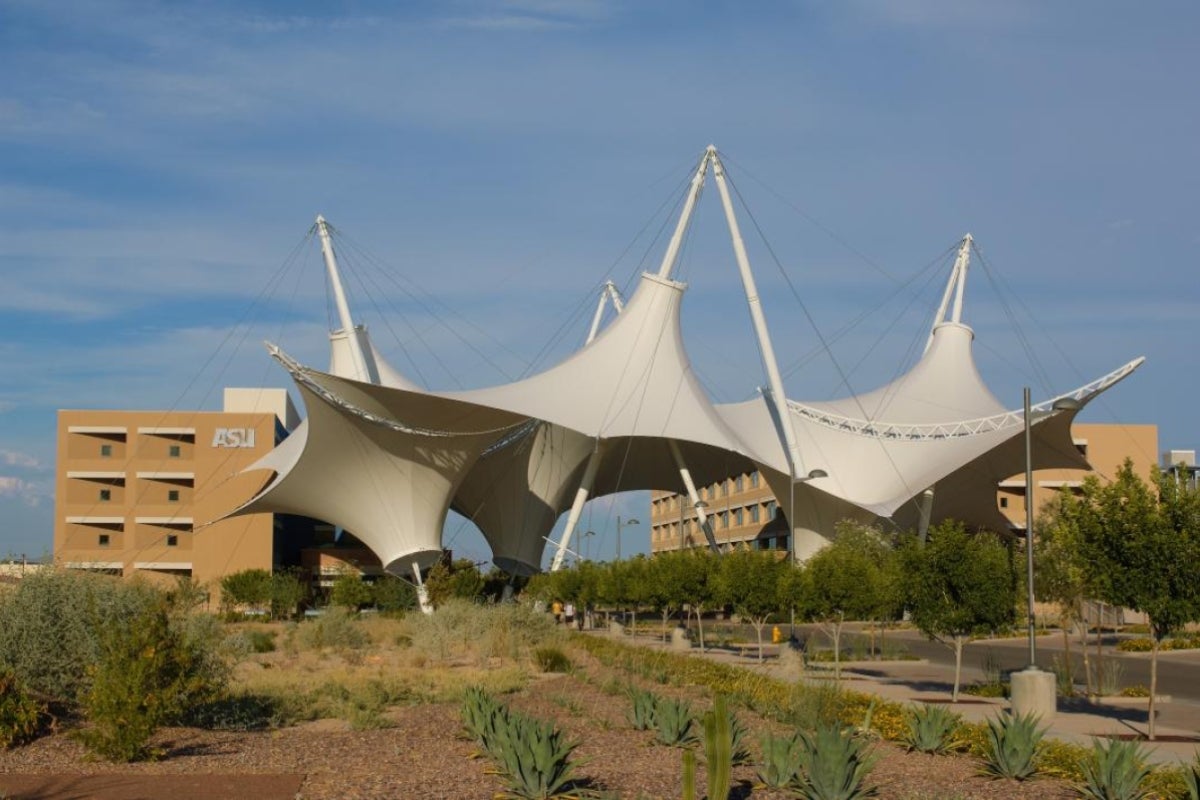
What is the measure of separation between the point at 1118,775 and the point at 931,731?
3634 mm

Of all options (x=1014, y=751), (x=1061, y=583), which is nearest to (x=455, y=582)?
(x=1061, y=583)

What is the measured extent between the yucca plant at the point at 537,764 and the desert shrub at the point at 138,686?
4.78 metres

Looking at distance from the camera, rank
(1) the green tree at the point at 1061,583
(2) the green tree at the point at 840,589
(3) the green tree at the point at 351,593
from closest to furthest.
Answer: (1) the green tree at the point at 1061,583, (2) the green tree at the point at 840,589, (3) the green tree at the point at 351,593

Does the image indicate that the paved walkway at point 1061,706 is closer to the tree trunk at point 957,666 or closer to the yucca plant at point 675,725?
the tree trunk at point 957,666

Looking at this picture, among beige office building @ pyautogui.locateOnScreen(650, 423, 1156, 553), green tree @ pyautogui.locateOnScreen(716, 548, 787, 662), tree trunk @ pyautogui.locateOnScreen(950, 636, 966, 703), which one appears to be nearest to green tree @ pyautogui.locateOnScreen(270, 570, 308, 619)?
beige office building @ pyautogui.locateOnScreen(650, 423, 1156, 553)

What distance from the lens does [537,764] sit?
11.7 metres

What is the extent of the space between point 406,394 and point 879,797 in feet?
117

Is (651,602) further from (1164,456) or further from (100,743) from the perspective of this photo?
(1164,456)

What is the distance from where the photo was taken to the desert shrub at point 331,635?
33.7m

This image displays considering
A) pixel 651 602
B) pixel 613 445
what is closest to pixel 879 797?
pixel 651 602

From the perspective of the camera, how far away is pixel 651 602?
4097 cm

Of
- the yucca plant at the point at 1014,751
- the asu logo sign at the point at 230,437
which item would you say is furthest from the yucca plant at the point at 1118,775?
the asu logo sign at the point at 230,437

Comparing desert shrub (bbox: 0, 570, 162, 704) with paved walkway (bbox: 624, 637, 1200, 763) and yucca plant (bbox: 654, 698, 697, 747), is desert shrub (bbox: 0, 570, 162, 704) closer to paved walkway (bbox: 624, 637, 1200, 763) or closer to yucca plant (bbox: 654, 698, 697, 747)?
yucca plant (bbox: 654, 698, 697, 747)

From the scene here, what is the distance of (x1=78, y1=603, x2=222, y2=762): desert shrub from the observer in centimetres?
1458
